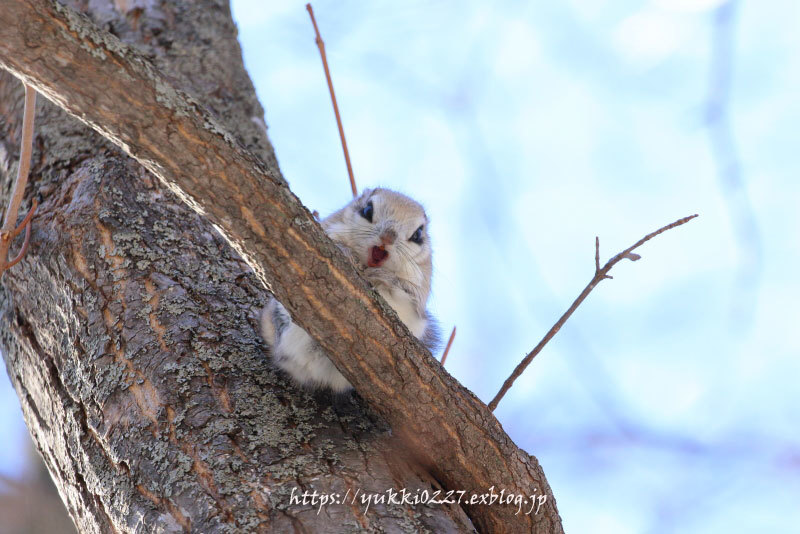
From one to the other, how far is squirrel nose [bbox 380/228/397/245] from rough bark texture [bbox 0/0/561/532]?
483 mm

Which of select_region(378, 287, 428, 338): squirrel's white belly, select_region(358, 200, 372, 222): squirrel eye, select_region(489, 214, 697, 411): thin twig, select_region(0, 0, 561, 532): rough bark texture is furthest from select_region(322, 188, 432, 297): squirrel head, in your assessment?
select_region(489, 214, 697, 411): thin twig

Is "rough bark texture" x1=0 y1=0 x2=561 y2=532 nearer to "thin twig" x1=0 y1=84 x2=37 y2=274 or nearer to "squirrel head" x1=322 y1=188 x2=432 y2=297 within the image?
"thin twig" x1=0 y1=84 x2=37 y2=274

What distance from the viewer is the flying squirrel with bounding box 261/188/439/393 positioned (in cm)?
217

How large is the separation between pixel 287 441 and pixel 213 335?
0.45m

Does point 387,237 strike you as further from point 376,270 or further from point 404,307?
point 404,307

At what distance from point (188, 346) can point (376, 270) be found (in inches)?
28.8

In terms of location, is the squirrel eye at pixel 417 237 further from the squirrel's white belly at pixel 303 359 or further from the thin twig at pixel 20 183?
the thin twig at pixel 20 183

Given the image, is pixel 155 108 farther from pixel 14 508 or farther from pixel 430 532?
pixel 14 508

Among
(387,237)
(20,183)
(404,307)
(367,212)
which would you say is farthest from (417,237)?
(20,183)

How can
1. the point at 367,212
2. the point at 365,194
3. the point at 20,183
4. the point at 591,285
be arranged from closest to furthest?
the point at 591,285 → the point at 20,183 → the point at 367,212 → the point at 365,194

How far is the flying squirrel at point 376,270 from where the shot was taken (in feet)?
7.11

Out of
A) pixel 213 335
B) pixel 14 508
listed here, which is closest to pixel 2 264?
pixel 213 335

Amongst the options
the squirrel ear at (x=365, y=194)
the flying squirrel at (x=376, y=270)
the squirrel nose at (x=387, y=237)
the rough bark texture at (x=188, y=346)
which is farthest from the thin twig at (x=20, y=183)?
the squirrel ear at (x=365, y=194)

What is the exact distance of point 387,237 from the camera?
8.72 feet
